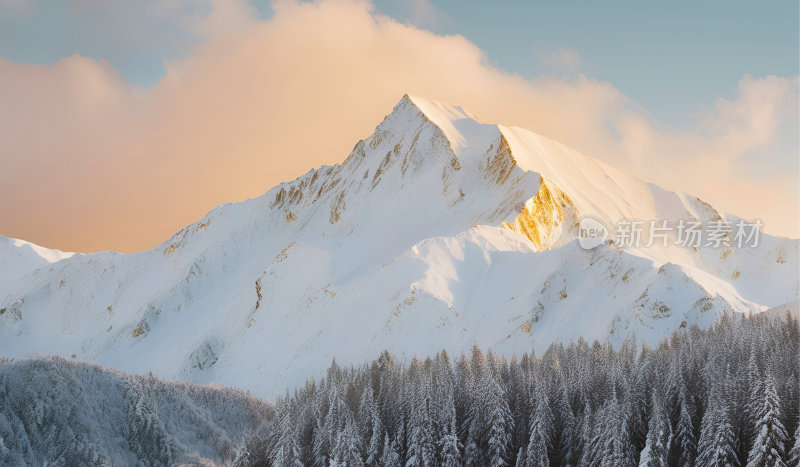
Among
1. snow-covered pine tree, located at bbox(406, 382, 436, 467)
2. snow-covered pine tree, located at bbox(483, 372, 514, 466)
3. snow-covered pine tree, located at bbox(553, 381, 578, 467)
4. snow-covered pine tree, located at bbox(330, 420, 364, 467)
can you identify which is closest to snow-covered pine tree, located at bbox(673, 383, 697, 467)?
snow-covered pine tree, located at bbox(553, 381, 578, 467)

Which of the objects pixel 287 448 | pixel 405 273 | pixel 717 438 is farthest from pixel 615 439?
pixel 405 273

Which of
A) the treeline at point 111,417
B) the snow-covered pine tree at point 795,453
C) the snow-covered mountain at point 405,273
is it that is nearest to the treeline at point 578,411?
the snow-covered pine tree at point 795,453

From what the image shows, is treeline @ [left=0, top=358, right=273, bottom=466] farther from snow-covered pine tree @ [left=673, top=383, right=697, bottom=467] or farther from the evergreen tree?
snow-covered pine tree @ [left=673, top=383, right=697, bottom=467]

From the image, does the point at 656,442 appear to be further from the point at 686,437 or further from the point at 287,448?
the point at 287,448

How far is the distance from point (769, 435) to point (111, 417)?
79467mm

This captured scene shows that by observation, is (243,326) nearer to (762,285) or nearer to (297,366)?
(297,366)

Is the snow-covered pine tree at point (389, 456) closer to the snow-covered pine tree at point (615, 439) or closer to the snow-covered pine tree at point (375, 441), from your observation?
the snow-covered pine tree at point (375, 441)

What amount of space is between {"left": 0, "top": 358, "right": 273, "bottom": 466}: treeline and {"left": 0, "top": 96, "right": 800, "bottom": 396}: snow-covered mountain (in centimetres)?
726

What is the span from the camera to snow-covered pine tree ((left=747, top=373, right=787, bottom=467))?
4419 centimetres

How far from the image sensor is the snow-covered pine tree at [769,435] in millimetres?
44188

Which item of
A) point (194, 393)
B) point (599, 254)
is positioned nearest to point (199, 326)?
point (194, 393)

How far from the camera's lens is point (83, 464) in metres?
78.6

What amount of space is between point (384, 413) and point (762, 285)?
82407mm

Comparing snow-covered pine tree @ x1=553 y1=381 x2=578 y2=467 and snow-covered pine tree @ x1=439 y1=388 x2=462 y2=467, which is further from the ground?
snow-covered pine tree @ x1=553 y1=381 x2=578 y2=467
